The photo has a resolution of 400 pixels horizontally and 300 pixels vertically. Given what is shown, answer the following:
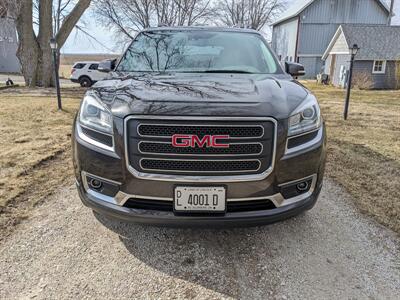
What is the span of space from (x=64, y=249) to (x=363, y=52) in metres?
25.9

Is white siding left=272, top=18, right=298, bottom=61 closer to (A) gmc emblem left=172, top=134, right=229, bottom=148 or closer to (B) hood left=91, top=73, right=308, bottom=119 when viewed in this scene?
(B) hood left=91, top=73, right=308, bottom=119

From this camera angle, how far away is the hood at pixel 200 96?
220 centimetres

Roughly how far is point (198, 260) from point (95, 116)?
128 cm

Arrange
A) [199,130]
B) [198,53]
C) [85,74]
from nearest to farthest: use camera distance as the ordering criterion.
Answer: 1. [199,130]
2. [198,53]
3. [85,74]

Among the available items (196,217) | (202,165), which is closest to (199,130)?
(202,165)

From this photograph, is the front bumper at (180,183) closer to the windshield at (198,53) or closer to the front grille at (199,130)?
the front grille at (199,130)

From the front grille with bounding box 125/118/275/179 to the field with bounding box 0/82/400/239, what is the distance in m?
1.55

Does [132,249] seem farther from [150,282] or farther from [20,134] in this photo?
[20,134]

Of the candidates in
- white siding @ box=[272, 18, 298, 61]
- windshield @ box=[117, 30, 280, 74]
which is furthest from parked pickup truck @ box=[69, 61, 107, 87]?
white siding @ box=[272, 18, 298, 61]

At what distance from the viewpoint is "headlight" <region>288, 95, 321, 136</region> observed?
2.32 m

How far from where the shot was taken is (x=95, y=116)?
7.93 feet

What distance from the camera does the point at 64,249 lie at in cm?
260

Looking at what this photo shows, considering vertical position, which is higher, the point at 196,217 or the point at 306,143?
the point at 306,143

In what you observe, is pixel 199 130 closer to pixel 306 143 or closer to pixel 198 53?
pixel 306 143
